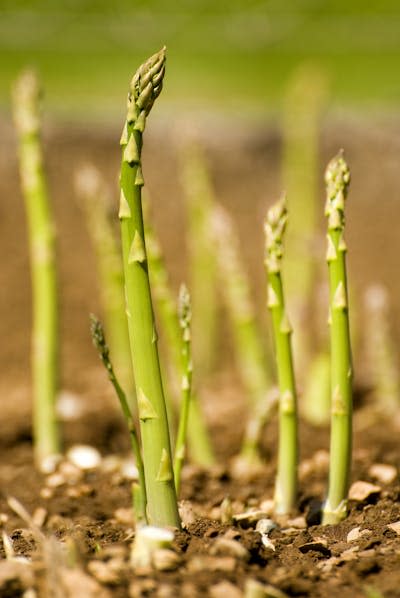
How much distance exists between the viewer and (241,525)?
1729 millimetres

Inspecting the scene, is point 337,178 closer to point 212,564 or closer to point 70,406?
point 212,564

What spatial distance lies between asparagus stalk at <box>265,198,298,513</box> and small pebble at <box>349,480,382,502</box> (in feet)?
0.41

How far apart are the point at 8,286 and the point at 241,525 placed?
389 cm

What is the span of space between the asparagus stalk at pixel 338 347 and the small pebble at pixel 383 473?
28cm

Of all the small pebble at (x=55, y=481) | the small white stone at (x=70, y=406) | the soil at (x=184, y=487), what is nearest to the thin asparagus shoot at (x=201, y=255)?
the soil at (x=184, y=487)

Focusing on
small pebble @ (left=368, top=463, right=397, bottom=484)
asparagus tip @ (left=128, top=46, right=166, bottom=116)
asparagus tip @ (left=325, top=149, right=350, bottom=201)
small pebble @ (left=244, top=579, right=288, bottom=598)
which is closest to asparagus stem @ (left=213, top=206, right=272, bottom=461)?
small pebble @ (left=368, top=463, right=397, bottom=484)

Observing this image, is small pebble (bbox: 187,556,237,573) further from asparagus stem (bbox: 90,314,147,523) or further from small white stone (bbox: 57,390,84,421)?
small white stone (bbox: 57,390,84,421)

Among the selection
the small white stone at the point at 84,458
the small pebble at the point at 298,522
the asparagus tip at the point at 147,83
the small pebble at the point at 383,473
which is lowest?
the small pebble at the point at 298,522

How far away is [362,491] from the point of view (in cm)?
183

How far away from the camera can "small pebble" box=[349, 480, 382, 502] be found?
181cm

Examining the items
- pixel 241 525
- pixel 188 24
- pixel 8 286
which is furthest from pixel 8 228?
pixel 241 525

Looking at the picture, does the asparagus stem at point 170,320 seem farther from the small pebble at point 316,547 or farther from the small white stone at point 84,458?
the small pebble at point 316,547

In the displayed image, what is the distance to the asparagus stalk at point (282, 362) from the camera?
1715 mm

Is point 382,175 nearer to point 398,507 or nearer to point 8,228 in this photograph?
point 8,228
